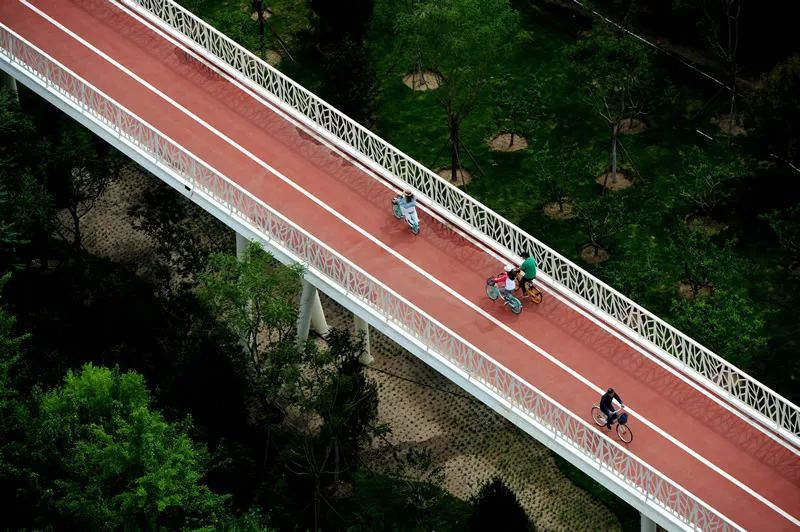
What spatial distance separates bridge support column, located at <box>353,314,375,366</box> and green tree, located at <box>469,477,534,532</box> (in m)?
7.80

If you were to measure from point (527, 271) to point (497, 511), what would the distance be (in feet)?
24.8

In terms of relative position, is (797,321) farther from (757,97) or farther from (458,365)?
(458,365)

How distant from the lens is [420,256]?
52125 mm

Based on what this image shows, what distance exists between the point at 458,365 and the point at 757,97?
58.8ft

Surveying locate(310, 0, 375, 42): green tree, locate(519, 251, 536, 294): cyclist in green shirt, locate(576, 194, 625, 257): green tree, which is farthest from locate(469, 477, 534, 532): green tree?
locate(310, 0, 375, 42): green tree

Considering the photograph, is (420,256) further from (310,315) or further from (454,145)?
(454,145)

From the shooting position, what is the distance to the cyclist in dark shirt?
153 feet

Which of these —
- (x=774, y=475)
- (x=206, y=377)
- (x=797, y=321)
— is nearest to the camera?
(x=774, y=475)

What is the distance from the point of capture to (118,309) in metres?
56.5

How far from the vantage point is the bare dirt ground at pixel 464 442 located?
5347cm

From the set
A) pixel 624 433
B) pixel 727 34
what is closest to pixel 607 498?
pixel 624 433

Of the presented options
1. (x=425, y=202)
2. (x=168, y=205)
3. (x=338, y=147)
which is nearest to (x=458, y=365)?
(x=425, y=202)

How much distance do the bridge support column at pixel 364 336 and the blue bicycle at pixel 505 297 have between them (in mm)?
6027

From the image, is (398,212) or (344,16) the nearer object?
(398,212)
